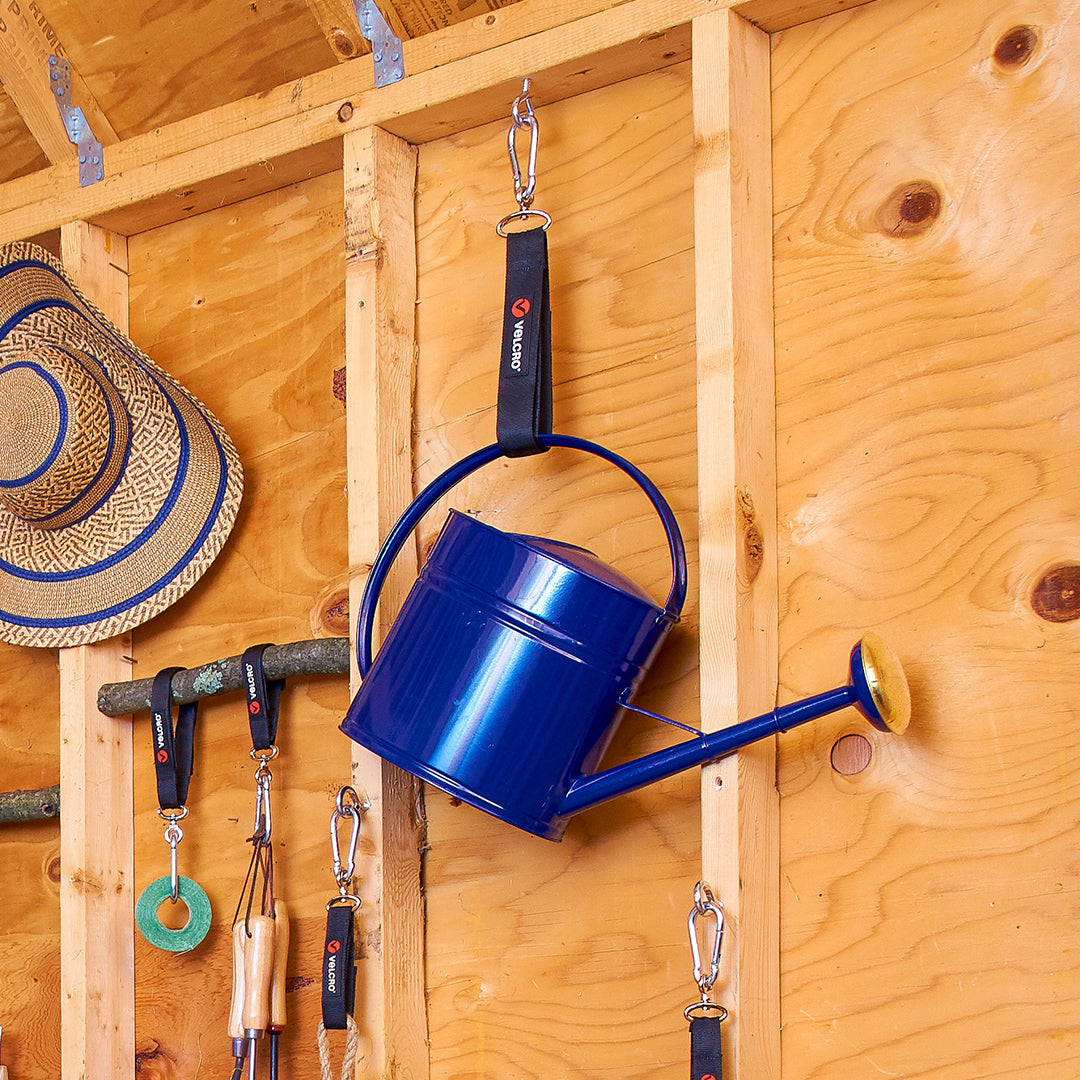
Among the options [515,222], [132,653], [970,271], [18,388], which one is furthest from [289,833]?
[970,271]

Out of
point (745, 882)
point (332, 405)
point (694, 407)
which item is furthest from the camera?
point (332, 405)

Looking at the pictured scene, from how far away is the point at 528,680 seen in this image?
3.90 feet

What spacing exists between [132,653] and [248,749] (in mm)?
221

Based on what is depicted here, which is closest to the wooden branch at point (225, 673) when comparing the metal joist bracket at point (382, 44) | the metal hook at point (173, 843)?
the metal hook at point (173, 843)

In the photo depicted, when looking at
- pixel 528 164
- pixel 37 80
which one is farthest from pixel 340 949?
pixel 37 80

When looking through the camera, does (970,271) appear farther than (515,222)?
No

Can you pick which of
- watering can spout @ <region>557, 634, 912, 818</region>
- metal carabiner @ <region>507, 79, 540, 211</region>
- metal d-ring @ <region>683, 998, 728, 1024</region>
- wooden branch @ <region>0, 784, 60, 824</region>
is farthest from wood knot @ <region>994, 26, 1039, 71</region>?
wooden branch @ <region>0, 784, 60, 824</region>

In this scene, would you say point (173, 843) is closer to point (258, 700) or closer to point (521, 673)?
point (258, 700)

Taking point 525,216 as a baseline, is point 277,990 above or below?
below

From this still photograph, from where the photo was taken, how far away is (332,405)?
162 cm

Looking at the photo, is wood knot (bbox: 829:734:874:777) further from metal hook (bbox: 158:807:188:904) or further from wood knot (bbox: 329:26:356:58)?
wood knot (bbox: 329:26:356:58)

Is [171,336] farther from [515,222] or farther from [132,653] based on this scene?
[515,222]

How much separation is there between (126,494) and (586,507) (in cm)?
57

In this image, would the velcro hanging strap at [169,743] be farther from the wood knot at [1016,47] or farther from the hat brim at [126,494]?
the wood knot at [1016,47]
